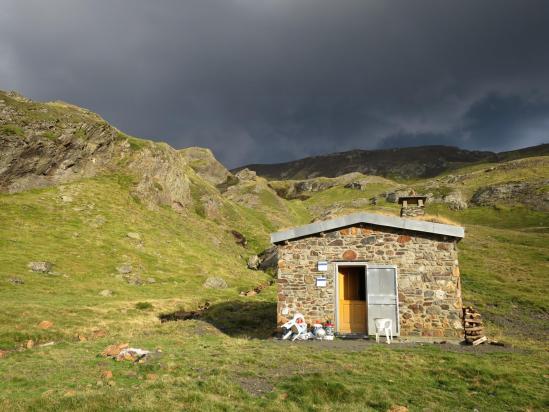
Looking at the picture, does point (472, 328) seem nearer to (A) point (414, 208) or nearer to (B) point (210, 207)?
(A) point (414, 208)

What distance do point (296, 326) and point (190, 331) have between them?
5.61 m

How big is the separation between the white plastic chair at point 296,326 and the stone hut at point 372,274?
550 millimetres

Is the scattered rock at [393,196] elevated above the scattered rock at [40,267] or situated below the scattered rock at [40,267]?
above

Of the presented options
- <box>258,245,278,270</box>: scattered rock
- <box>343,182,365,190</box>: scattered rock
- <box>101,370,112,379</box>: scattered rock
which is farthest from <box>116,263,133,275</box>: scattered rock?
<box>343,182,365,190</box>: scattered rock

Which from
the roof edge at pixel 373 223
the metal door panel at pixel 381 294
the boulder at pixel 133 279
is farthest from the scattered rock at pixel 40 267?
the metal door panel at pixel 381 294

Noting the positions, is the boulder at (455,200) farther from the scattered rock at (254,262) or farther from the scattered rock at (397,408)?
the scattered rock at (397,408)

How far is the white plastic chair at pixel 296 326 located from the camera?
54.6ft

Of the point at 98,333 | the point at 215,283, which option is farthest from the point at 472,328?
the point at 215,283

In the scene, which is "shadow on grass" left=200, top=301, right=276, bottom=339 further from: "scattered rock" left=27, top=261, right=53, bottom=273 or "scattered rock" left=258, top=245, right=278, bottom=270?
"scattered rock" left=258, top=245, right=278, bottom=270

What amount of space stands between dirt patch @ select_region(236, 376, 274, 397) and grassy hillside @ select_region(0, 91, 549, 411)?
6cm

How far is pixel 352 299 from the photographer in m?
18.4

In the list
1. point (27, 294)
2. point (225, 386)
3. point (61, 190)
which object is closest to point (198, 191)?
point (61, 190)

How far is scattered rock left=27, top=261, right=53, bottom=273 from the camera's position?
25747mm

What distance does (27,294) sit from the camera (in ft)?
71.7
